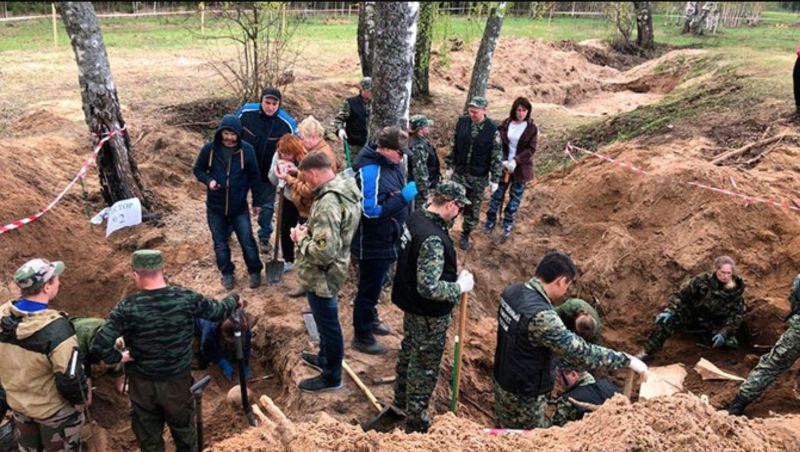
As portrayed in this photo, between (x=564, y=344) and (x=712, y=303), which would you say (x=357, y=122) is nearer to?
(x=712, y=303)

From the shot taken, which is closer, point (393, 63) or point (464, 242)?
point (393, 63)

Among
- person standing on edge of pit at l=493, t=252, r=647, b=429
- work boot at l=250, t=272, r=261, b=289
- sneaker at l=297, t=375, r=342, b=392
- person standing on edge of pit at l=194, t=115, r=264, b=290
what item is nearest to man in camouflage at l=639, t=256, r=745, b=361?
person standing on edge of pit at l=493, t=252, r=647, b=429

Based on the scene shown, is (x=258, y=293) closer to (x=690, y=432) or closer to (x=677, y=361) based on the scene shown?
(x=690, y=432)

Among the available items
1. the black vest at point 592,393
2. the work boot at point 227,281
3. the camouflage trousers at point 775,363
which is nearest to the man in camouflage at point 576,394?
the black vest at point 592,393

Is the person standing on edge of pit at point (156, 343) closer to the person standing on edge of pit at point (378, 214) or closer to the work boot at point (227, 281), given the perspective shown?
the person standing on edge of pit at point (378, 214)

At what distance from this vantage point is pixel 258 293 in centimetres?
584

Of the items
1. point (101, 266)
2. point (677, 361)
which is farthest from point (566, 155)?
point (101, 266)

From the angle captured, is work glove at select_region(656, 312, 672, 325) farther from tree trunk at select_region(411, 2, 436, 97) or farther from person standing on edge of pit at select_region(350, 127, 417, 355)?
tree trunk at select_region(411, 2, 436, 97)

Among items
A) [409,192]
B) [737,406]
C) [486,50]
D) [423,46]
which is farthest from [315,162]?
[423,46]

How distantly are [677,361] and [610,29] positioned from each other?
2683 cm

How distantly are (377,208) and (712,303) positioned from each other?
3.72m

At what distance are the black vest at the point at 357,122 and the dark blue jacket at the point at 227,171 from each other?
238 centimetres

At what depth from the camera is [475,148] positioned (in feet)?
22.5

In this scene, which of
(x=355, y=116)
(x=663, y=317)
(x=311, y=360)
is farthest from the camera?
(x=355, y=116)
